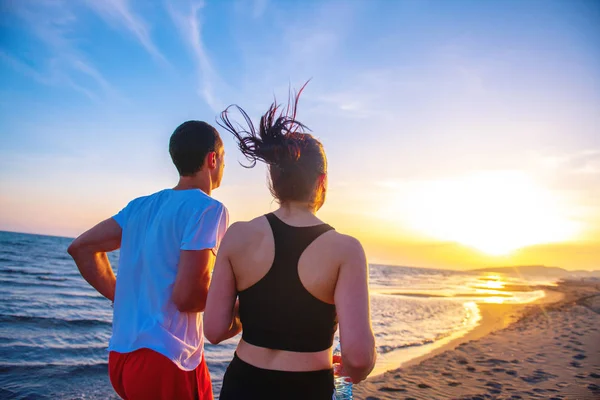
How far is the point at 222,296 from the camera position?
181 centimetres

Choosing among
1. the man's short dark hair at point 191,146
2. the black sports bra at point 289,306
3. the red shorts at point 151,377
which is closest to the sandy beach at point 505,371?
the red shorts at point 151,377

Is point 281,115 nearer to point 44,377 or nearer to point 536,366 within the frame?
point 44,377

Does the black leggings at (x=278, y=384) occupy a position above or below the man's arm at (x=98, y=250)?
below

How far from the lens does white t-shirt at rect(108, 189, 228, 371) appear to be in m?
1.95

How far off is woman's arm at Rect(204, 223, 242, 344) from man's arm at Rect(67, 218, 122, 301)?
725 millimetres

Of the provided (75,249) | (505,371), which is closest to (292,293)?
(75,249)

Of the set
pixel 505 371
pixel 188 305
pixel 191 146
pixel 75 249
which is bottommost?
pixel 505 371

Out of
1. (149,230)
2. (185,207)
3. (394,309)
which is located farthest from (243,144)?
(394,309)

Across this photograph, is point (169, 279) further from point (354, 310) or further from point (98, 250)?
point (354, 310)

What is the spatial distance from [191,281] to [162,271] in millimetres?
172

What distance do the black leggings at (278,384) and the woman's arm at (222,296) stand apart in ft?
0.54

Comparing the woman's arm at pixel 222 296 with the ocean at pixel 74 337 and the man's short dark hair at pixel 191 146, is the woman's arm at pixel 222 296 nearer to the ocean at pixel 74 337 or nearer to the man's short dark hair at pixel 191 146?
the man's short dark hair at pixel 191 146

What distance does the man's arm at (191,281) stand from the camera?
196cm

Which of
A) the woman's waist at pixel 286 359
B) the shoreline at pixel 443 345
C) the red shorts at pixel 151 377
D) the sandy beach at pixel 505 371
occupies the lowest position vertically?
the shoreline at pixel 443 345
